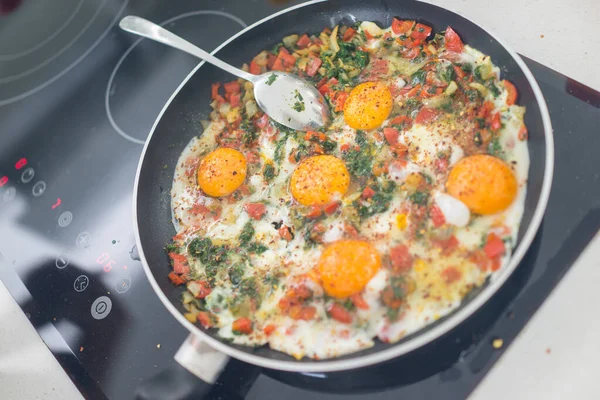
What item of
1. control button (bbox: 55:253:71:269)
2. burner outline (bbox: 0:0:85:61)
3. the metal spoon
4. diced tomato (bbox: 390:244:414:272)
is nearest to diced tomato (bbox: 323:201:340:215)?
diced tomato (bbox: 390:244:414:272)

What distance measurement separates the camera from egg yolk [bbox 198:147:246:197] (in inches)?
113

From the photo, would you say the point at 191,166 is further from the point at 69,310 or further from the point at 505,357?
the point at 505,357

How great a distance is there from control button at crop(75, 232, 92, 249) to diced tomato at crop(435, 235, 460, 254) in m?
1.99

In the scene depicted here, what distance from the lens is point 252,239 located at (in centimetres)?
273

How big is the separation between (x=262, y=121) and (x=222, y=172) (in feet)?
1.55

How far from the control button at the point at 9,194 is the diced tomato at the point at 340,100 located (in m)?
2.12

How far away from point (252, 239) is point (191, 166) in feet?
2.25

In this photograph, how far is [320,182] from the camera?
2.66 metres

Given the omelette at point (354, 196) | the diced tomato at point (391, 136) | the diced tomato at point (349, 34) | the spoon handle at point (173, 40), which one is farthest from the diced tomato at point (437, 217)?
the spoon handle at point (173, 40)

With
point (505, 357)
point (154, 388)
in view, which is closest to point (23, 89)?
point (154, 388)

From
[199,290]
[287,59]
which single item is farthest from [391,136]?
[199,290]

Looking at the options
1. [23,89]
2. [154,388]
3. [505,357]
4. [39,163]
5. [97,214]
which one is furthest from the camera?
[23,89]

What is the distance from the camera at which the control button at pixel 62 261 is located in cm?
291

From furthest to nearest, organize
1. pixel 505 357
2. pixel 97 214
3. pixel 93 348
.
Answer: pixel 97 214 → pixel 93 348 → pixel 505 357
